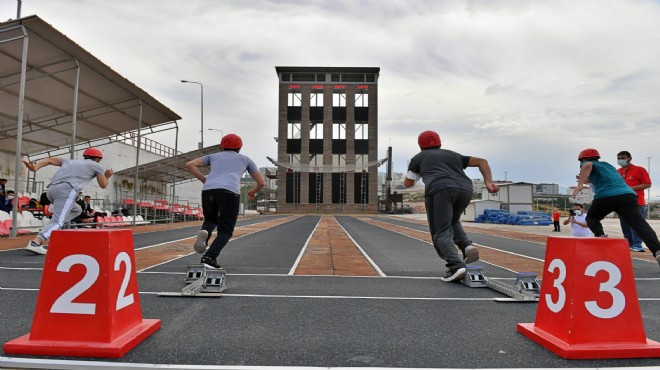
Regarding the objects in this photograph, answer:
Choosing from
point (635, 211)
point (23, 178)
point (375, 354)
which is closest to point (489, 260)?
point (635, 211)

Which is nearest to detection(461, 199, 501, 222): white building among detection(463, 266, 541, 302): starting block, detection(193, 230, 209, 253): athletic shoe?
detection(463, 266, 541, 302): starting block

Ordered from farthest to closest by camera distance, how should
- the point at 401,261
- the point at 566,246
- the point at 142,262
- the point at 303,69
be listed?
the point at 303,69
the point at 401,261
the point at 142,262
the point at 566,246

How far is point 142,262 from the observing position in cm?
655

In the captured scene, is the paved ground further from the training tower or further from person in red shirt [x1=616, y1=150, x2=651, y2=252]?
the training tower

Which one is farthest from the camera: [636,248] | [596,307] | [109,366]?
[636,248]

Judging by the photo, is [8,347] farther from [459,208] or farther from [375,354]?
[459,208]

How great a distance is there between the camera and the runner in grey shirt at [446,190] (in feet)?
16.0

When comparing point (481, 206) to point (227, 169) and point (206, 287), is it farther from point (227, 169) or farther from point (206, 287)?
point (206, 287)

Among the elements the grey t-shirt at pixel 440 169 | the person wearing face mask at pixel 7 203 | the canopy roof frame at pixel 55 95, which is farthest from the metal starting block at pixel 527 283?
the person wearing face mask at pixel 7 203

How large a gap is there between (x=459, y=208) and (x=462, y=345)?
2.57 meters

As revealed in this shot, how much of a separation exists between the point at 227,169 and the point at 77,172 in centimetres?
318

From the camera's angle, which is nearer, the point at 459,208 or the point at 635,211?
the point at 459,208

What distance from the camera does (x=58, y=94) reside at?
16.8 m

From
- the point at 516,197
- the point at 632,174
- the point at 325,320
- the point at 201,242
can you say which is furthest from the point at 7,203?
the point at 516,197
